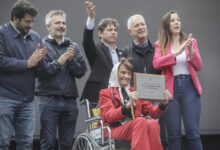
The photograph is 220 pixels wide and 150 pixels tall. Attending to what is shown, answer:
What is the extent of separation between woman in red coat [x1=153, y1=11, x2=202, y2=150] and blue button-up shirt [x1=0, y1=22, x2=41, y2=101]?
108 cm

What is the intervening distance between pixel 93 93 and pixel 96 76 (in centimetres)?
15

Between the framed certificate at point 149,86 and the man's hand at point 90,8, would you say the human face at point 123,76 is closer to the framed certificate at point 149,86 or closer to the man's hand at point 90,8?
the framed certificate at point 149,86

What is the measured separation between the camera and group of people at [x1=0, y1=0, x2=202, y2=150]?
250cm

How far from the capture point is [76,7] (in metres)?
4.76

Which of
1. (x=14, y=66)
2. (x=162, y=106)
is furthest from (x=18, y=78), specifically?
(x=162, y=106)

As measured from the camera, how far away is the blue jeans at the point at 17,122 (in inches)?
96.9

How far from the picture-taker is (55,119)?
290 centimetres

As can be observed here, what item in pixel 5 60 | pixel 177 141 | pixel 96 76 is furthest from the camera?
pixel 96 76

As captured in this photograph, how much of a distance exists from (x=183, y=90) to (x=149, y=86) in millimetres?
431

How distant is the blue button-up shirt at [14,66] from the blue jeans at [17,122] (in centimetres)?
6

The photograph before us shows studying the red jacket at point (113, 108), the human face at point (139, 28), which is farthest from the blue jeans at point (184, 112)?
the human face at point (139, 28)

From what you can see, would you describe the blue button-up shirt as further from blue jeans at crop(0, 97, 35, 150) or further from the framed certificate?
the framed certificate

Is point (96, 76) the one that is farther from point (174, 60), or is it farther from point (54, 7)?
point (54, 7)

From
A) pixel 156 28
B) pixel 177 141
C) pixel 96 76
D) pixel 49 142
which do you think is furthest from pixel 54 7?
pixel 177 141
